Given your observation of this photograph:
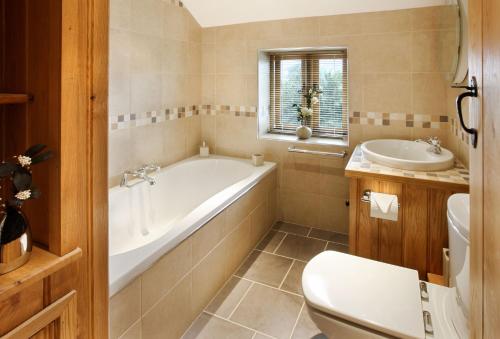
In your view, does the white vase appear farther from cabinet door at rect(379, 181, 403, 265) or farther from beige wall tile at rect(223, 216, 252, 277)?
cabinet door at rect(379, 181, 403, 265)

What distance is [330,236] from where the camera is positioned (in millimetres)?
3045

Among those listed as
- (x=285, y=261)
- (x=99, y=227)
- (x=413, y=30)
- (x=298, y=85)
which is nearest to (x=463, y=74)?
(x=413, y=30)

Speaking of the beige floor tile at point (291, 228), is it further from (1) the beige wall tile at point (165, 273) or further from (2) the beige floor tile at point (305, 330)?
(1) the beige wall tile at point (165, 273)

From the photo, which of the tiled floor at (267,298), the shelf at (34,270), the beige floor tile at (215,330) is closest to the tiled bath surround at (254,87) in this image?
the tiled floor at (267,298)

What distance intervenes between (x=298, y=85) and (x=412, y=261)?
203cm

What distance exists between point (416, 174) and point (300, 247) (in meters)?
1.20

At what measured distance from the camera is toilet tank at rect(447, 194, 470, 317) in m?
1.15

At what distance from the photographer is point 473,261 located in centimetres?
Result: 82

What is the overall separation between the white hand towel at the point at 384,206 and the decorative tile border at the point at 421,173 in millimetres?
151

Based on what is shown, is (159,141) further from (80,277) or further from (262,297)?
(80,277)

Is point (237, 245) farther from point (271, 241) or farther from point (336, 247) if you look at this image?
point (336, 247)

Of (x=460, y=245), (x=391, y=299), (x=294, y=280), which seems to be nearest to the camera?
(x=460, y=245)

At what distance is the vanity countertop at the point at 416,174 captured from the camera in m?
1.88

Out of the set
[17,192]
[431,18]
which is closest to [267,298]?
[17,192]
